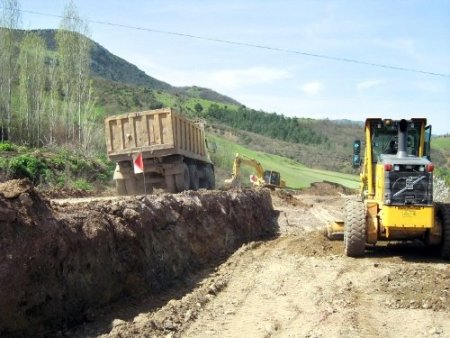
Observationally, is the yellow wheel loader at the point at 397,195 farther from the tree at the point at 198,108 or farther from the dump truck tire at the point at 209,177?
the tree at the point at 198,108

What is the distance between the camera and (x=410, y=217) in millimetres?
10727

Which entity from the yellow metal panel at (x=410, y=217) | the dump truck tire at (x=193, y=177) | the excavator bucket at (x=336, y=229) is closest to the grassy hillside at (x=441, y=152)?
the dump truck tire at (x=193, y=177)

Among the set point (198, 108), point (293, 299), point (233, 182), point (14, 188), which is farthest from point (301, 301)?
point (198, 108)

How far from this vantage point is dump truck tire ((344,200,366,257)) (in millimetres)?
11047

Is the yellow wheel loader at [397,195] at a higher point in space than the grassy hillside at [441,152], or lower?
higher

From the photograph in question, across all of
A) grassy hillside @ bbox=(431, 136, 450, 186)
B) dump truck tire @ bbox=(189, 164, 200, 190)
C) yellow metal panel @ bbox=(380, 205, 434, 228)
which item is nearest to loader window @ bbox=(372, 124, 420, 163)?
yellow metal panel @ bbox=(380, 205, 434, 228)

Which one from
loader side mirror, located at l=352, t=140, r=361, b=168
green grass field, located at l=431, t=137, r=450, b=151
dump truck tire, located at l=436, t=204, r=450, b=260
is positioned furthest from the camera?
green grass field, located at l=431, t=137, r=450, b=151

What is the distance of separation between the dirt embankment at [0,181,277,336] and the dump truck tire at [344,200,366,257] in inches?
120

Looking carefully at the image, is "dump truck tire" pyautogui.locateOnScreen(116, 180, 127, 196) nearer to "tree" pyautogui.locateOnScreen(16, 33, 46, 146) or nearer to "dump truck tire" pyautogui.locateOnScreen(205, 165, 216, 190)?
"dump truck tire" pyautogui.locateOnScreen(205, 165, 216, 190)

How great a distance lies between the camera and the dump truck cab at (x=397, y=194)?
10766 mm

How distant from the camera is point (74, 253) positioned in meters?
6.94

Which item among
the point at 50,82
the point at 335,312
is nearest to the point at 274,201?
the point at 335,312

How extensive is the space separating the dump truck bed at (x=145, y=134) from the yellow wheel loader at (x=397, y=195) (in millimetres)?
7380

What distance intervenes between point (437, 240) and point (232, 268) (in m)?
4.25
